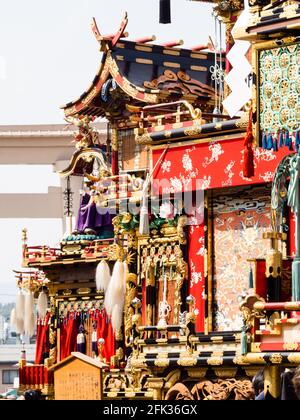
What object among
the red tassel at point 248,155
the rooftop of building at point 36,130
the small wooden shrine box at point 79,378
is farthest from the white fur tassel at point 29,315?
the red tassel at point 248,155

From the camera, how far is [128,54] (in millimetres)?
36594

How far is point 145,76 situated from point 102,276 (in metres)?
4.09

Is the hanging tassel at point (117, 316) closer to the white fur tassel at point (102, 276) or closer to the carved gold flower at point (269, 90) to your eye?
the white fur tassel at point (102, 276)

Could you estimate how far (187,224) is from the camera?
2991 centimetres

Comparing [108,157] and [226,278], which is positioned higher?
[108,157]

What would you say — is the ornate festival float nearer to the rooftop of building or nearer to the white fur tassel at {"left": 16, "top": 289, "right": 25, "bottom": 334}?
the white fur tassel at {"left": 16, "top": 289, "right": 25, "bottom": 334}

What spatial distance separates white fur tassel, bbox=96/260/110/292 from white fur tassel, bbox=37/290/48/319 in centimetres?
557

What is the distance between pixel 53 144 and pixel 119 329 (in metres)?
15.2

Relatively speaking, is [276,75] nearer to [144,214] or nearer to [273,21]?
[273,21]

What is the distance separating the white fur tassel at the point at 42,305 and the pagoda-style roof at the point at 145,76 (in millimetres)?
5713

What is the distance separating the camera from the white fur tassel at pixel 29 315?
41.4 m

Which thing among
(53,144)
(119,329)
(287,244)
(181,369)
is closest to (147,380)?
(181,369)
